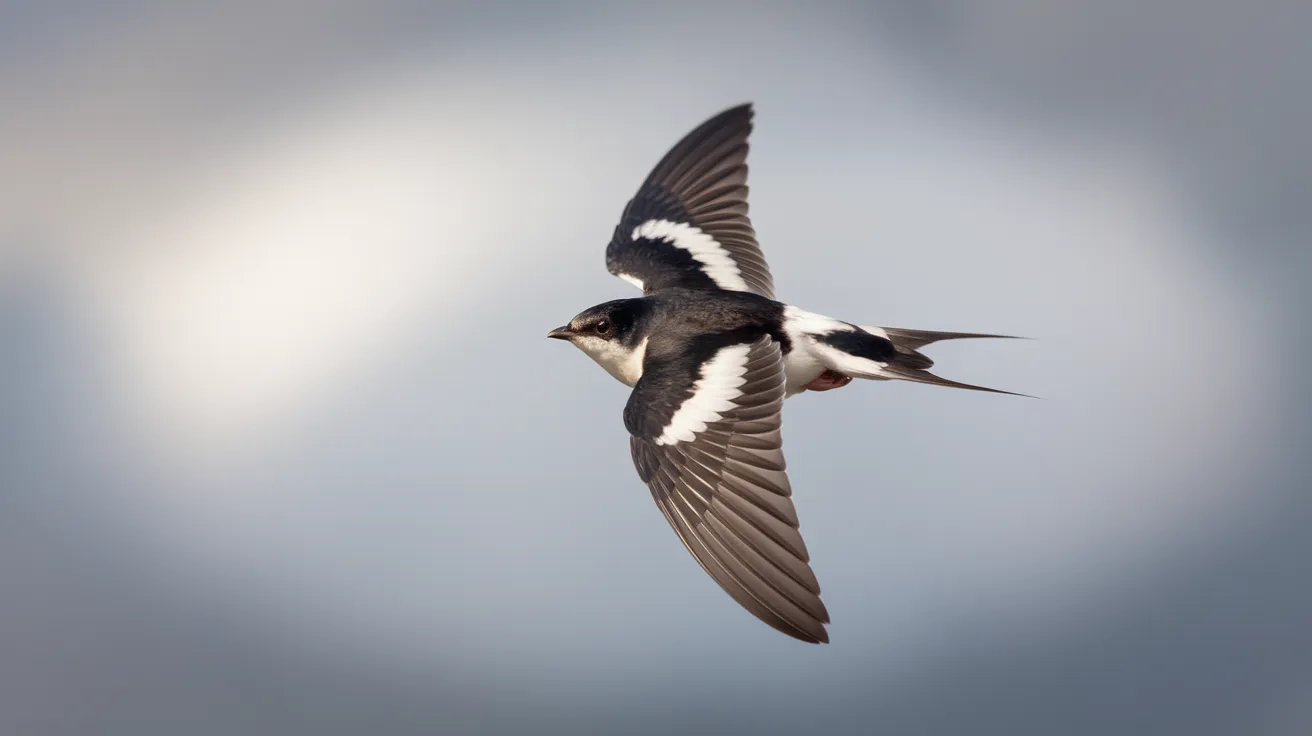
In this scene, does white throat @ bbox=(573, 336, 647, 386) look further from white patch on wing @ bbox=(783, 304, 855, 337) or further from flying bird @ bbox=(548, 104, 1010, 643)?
white patch on wing @ bbox=(783, 304, 855, 337)

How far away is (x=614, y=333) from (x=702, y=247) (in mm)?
1199

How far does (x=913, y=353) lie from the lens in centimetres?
480

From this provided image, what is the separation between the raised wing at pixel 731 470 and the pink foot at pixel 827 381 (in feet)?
1.66

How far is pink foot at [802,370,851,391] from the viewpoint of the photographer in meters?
4.91

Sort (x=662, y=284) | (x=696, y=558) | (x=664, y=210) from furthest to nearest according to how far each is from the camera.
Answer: (x=664, y=210)
(x=662, y=284)
(x=696, y=558)

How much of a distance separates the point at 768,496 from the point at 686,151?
285cm

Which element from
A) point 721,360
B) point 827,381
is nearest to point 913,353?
point 827,381

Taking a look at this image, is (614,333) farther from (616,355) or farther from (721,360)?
(721,360)

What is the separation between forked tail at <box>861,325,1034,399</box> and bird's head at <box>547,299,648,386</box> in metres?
0.95

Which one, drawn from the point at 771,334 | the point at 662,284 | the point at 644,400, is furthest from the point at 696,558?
the point at 662,284

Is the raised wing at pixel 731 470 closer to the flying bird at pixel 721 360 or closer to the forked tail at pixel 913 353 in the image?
the flying bird at pixel 721 360

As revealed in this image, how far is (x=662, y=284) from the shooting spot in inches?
220

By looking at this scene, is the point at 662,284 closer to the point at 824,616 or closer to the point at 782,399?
the point at 782,399

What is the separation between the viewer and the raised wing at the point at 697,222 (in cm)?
569
